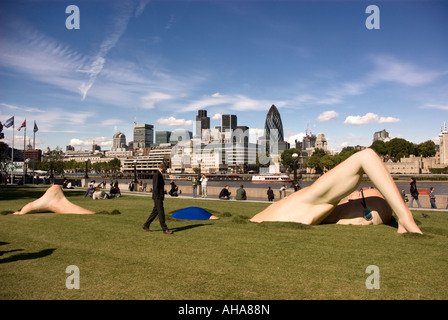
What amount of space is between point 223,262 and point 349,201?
7.90 m

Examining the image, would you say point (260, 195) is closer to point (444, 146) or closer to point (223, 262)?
point (223, 262)

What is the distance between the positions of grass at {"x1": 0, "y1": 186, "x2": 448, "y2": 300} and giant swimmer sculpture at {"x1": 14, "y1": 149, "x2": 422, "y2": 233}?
0.63m

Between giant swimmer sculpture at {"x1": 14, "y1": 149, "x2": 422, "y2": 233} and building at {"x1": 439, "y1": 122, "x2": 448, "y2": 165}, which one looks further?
building at {"x1": 439, "y1": 122, "x2": 448, "y2": 165}

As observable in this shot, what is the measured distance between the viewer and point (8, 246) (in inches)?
329

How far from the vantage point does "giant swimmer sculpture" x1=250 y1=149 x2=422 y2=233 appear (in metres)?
10.0

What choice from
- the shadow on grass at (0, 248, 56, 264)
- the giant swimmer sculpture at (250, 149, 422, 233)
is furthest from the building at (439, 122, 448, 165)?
the shadow on grass at (0, 248, 56, 264)

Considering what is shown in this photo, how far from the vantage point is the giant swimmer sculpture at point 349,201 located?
10039 millimetres

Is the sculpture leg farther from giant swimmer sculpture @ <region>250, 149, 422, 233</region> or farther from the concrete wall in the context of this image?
the concrete wall

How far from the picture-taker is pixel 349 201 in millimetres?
12961

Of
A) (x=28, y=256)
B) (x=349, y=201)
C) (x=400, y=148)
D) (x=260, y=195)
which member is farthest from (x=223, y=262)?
(x=400, y=148)
